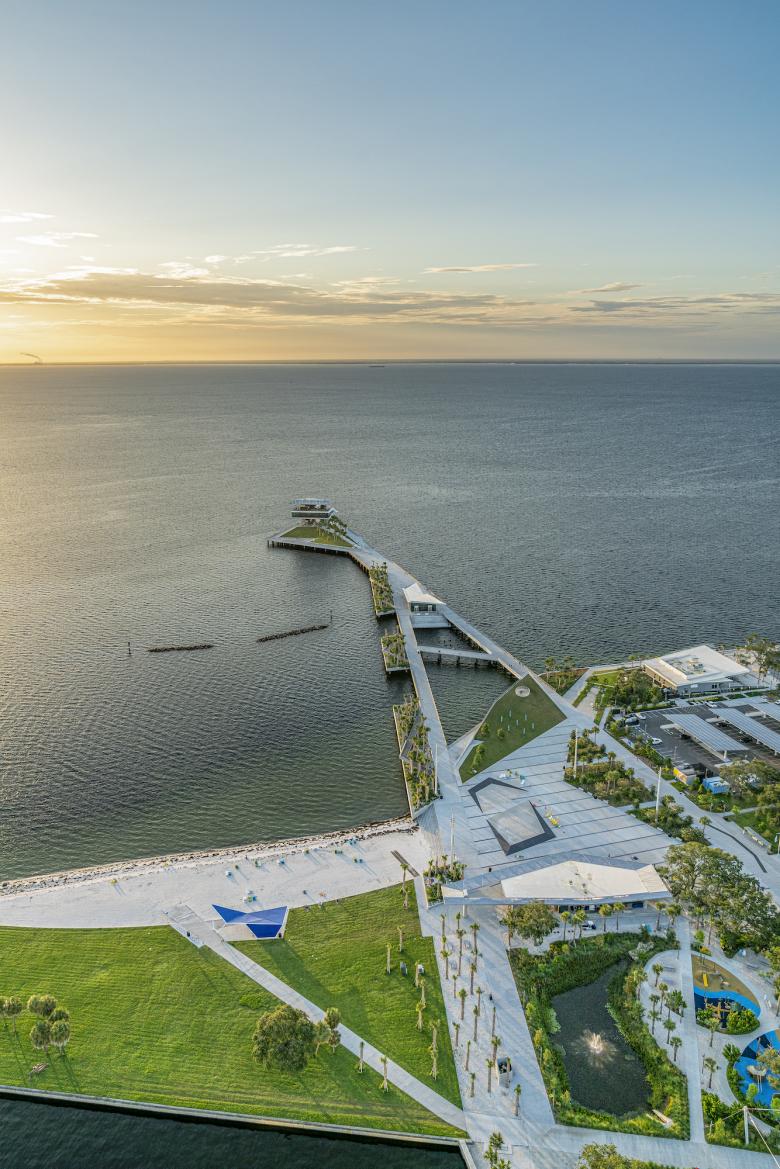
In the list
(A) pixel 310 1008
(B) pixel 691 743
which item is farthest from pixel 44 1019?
(B) pixel 691 743

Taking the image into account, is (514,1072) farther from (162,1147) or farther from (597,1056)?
(162,1147)

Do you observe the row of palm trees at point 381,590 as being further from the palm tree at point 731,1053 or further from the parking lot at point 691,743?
the palm tree at point 731,1053

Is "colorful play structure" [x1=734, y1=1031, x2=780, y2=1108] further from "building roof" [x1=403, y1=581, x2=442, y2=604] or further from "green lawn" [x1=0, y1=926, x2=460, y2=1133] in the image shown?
"building roof" [x1=403, y1=581, x2=442, y2=604]

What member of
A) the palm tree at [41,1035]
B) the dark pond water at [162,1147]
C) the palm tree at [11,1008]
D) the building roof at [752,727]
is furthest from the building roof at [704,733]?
the palm tree at [11,1008]

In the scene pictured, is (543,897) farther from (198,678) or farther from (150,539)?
(150,539)

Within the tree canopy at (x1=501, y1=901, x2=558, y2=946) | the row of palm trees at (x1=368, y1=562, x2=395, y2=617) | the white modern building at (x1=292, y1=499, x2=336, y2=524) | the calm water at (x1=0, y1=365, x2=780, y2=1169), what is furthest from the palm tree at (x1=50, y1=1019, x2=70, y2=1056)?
the white modern building at (x1=292, y1=499, x2=336, y2=524)
